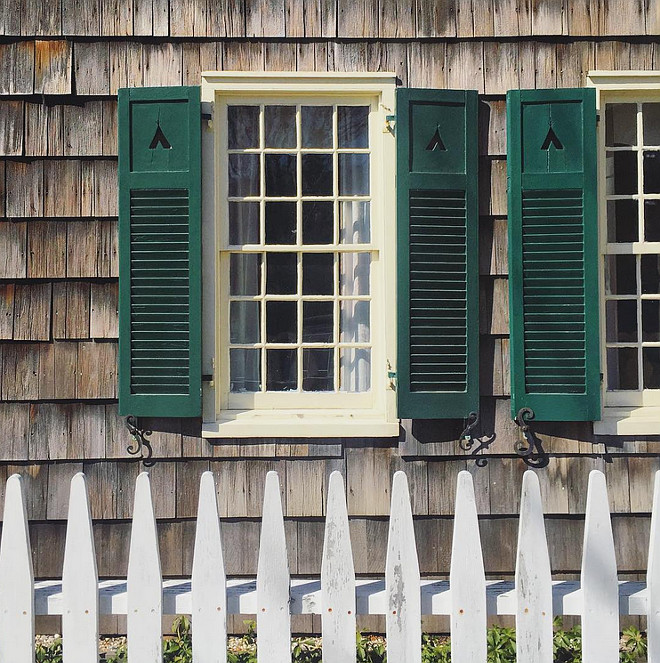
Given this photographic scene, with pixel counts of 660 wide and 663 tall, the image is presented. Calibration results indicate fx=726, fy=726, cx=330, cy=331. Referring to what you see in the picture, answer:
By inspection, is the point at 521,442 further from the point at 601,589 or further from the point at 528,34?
the point at 528,34

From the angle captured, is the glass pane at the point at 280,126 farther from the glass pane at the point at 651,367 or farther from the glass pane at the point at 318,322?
the glass pane at the point at 651,367

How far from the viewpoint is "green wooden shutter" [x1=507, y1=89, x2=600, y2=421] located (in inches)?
135

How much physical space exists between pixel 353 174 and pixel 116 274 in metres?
1.27

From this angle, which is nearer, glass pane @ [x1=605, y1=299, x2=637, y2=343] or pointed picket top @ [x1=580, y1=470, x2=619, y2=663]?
pointed picket top @ [x1=580, y1=470, x2=619, y2=663]

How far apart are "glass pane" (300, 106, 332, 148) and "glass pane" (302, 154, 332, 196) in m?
0.06

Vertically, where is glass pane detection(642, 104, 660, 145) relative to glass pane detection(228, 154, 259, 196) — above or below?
above

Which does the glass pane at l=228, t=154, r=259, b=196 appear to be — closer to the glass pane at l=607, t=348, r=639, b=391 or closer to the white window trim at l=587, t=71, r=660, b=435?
the white window trim at l=587, t=71, r=660, b=435

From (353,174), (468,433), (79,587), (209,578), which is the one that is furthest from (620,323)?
(79,587)

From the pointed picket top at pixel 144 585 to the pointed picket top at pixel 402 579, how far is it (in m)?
0.76

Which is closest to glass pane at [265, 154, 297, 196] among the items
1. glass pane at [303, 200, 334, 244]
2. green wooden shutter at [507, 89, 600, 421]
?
glass pane at [303, 200, 334, 244]

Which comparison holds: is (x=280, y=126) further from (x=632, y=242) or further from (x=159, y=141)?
(x=632, y=242)

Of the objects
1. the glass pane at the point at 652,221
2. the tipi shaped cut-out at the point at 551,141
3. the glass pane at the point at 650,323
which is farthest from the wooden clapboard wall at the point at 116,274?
the glass pane at the point at 652,221

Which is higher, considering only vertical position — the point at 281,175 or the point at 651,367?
the point at 281,175

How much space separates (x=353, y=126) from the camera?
3637 millimetres
